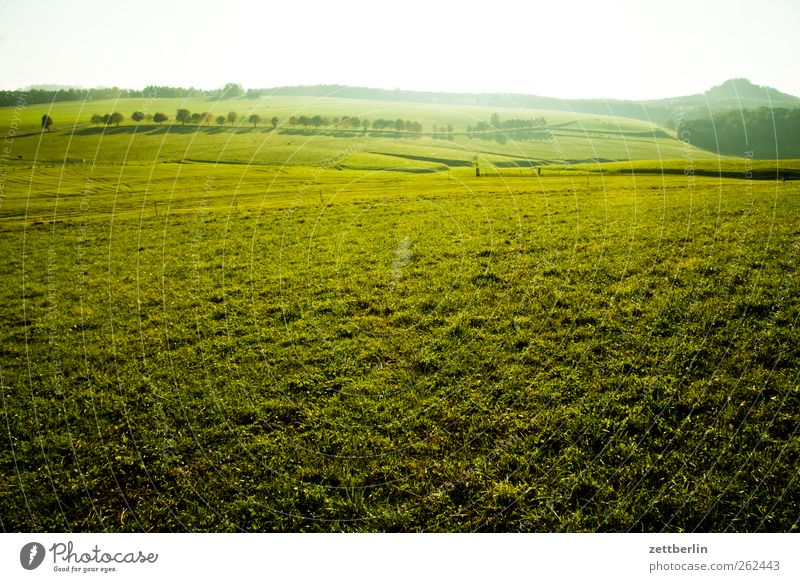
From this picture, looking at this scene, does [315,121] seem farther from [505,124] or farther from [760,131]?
[760,131]

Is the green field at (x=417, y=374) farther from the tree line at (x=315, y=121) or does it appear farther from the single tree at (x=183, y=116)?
the tree line at (x=315, y=121)

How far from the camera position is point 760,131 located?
25766 mm

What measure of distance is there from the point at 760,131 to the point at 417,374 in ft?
96.1

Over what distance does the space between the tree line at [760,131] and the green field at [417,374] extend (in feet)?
5.66

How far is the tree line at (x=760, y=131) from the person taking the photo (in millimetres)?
23281

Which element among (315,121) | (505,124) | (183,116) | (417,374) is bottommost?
(417,374)

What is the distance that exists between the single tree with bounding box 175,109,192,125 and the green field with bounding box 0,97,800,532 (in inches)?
742

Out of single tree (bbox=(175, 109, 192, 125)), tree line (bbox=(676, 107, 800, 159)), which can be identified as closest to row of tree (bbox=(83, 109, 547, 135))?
single tree (bbox=(175, 109, 192, 125))

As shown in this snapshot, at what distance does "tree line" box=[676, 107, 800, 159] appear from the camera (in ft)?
76.4
